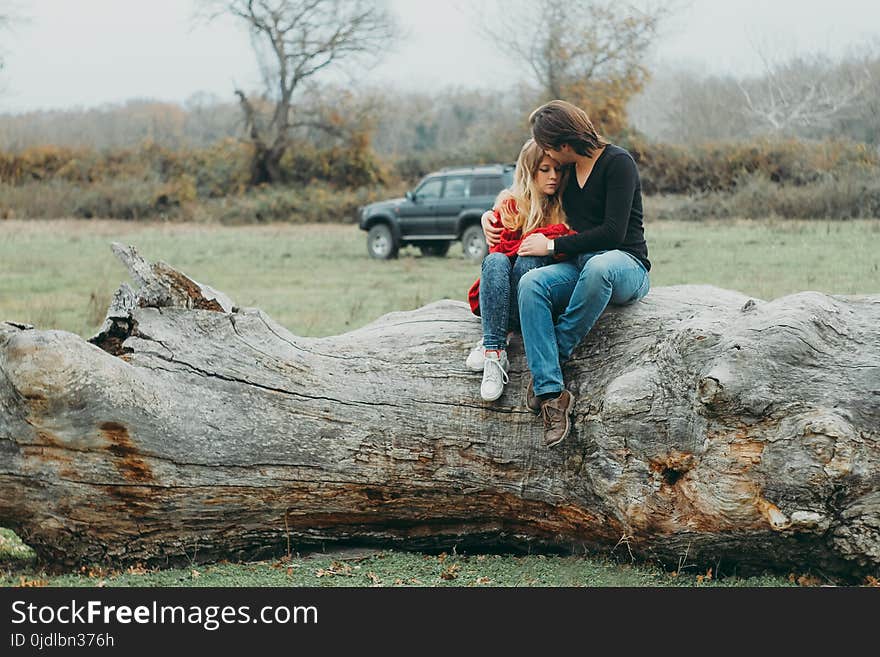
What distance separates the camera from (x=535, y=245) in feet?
17.9

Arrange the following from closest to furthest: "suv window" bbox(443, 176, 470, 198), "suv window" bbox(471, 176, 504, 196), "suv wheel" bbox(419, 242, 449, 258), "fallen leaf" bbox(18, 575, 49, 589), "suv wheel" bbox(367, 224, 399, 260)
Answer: "fallen leaf" bbox(18, 575, 49, 589) < "suv window" bbox(471, 176, 504, 196) < "suv window" bbox(443, 176, 470, 198) < "suv wheel" bbox(367, 224, 399, 260) < "suv wheel" bbox(419, 242, 449, 258)

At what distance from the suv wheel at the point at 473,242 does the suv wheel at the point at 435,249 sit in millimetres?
1495

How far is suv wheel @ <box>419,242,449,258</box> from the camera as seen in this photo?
25719 mm

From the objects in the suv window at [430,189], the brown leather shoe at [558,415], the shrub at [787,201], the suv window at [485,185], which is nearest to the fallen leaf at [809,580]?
the brown leather shoe at [558,415]

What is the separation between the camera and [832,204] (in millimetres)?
16203

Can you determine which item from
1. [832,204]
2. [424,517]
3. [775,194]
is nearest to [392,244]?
[775,194]

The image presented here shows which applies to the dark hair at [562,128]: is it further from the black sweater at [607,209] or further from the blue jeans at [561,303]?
the blue jeans at [561,303]

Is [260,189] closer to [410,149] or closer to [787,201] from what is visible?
[410,149]

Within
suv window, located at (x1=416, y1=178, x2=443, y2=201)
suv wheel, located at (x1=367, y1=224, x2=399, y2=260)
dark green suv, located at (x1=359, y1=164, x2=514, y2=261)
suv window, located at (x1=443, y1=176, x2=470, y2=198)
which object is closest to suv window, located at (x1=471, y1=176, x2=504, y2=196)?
dark green suv, located at (x1=359, y1=164, x2=514, y2=261)

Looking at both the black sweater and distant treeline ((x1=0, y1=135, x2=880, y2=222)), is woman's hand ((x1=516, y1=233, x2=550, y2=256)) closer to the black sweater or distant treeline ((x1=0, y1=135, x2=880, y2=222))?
the black sweater

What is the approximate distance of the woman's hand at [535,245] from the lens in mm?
5449

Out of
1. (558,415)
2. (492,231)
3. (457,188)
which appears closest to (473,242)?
(457,188)

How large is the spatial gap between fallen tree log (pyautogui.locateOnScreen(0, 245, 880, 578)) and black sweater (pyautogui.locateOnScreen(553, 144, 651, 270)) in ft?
1.43

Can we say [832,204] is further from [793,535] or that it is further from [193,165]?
[193,165]
